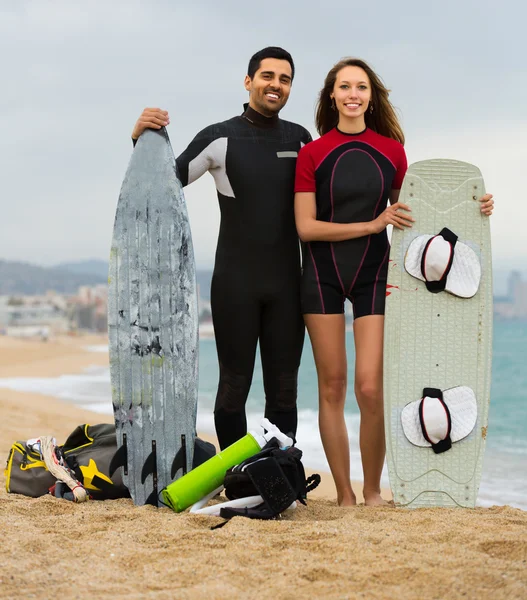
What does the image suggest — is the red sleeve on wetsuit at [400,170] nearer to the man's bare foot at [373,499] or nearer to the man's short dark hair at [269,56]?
the man's short dark hair at [269,56]

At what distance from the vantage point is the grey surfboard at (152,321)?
3389 millimetres

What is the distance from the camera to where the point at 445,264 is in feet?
10.9

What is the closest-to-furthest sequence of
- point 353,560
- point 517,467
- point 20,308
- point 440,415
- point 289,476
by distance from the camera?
1. point 353,560
2. point 289,476
3. point 440,415
4. point 517,467
5. point 20,308

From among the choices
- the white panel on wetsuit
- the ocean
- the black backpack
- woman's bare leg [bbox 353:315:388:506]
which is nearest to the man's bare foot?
woman's bare leg [bbox 353:315:388:506]

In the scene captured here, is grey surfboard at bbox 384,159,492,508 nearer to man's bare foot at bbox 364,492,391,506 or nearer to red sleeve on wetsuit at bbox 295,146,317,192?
man's bare foot at bbox 364,492,391,506

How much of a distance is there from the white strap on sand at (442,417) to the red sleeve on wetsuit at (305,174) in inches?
42.0

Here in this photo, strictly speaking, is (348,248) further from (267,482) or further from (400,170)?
(267,482)

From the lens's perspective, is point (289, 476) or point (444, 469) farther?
point (444, 469)

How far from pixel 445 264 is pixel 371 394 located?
66 centimetres

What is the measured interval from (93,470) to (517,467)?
617cm

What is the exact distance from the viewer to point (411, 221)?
3365 millimetres

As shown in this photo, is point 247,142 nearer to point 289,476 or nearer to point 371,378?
point 371,378

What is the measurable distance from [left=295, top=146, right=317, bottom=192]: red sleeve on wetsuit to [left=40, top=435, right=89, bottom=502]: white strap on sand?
1623 millimetres

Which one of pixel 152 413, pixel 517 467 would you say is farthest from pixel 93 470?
pixel 517 467
